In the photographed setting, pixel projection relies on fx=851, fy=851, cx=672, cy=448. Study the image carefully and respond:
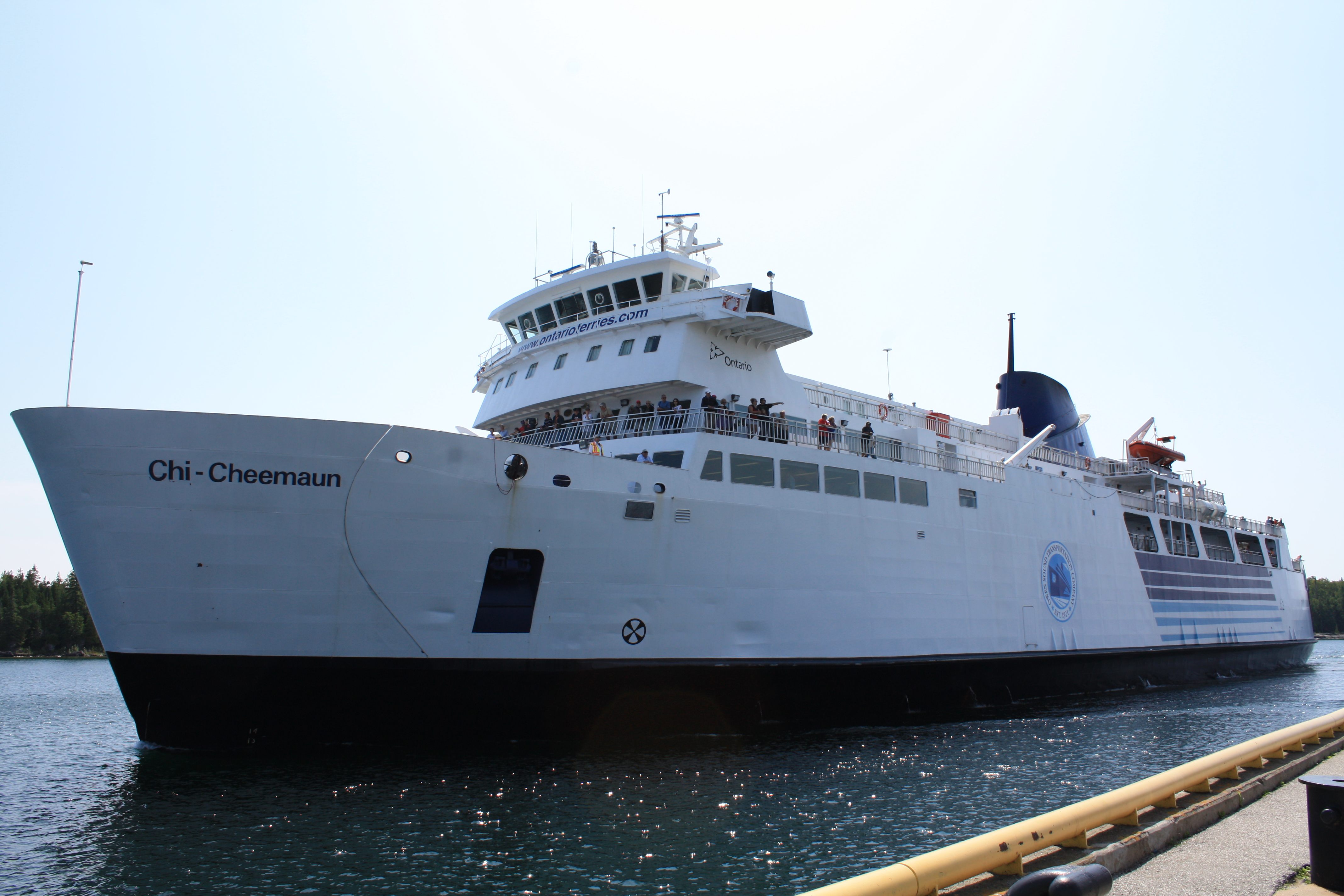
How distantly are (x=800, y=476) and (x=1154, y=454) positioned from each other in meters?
18.5

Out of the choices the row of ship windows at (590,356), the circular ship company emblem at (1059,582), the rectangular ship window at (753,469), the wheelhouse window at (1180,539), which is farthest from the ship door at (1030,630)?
the row of ship windows at (590,356)

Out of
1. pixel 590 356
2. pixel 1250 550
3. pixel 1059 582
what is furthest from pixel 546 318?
pixel 1250 550

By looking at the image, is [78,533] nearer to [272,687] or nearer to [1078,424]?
[272,687]

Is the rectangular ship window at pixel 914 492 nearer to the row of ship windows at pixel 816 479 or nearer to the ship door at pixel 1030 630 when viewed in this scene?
the row of ship windows at pixel 816 479

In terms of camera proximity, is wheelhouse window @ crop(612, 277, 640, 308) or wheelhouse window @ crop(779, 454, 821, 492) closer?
wheelhouse window @ crop(779, 454, 821, 492)

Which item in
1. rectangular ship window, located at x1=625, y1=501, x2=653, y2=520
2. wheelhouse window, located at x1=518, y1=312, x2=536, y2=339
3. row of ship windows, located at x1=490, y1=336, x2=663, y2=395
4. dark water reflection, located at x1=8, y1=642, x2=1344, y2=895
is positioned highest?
wheelhouse window, located at x1=518, y1=312, x2=536, y2=339

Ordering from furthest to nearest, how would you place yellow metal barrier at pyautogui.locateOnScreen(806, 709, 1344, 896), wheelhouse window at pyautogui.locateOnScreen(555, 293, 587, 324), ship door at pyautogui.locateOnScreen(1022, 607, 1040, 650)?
1. ship door at pyautogui.locateOnScreen(1022, 607, 1040, 650)
2. wheelhouse window at pyautogui.locateOnScreen(555, 293, 587, 324)
3. yellow metal barrier at pyautogui.locateOnScreen(806, 709, 1344, 896)

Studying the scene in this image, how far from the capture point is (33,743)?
15.2m

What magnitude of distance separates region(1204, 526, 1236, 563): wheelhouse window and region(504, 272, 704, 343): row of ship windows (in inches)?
830

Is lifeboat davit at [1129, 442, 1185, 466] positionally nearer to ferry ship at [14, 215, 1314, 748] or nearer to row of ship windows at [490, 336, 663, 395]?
ferry ship at [14, 215, 1314, 748]

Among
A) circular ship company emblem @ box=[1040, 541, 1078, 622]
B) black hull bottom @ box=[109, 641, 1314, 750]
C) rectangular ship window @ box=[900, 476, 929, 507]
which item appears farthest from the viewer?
circular ship company emblem @ box=[1040, 541, 1078, 622]

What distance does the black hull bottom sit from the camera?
10945 millimetres

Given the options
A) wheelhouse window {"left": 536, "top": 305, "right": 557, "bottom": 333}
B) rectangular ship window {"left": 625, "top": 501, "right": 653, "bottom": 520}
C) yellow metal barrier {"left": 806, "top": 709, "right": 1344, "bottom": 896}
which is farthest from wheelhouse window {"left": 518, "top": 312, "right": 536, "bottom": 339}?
yellow metal barrier {"left": 806, "top": 709, "right": 1344, "bottom": 896}

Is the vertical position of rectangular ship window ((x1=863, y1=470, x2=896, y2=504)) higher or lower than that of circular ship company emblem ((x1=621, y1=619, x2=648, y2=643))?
higher
